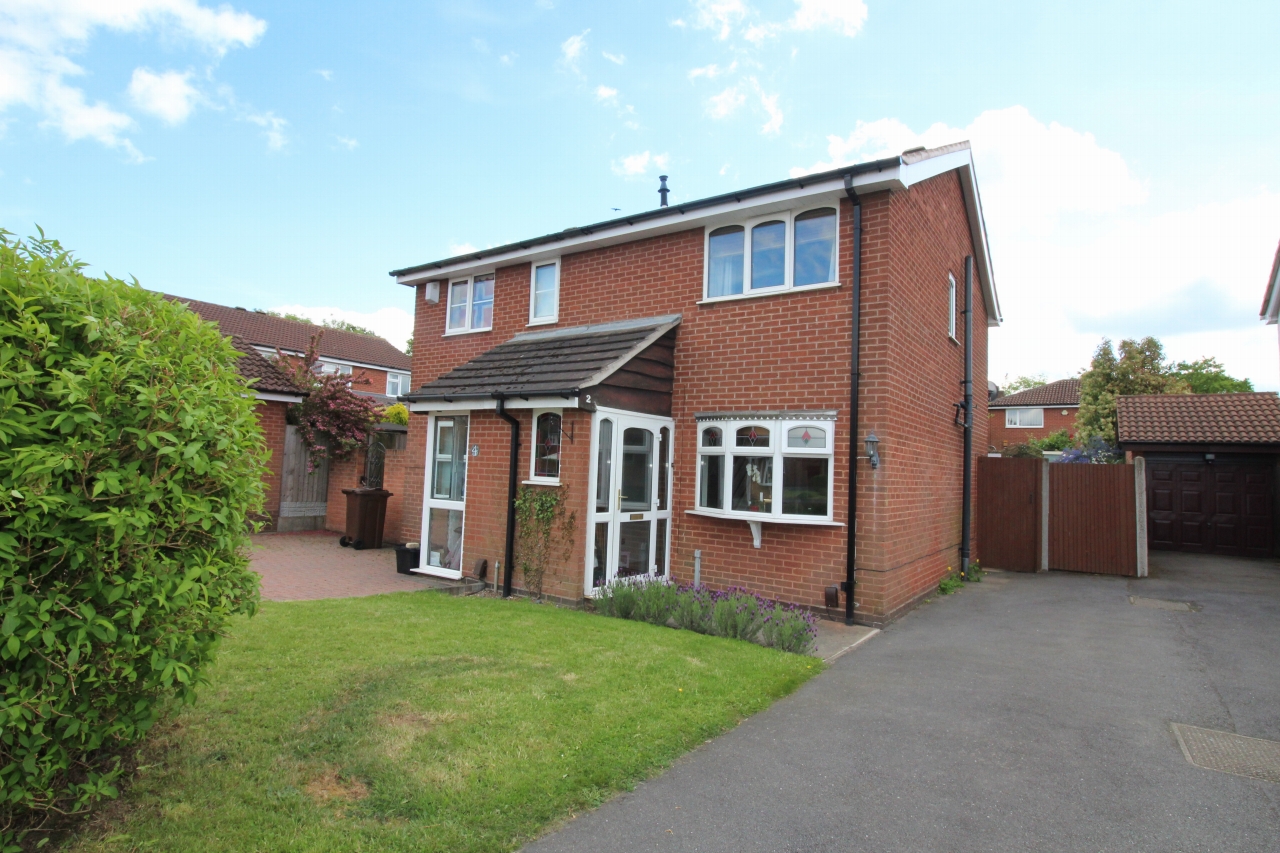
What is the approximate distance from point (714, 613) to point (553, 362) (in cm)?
414

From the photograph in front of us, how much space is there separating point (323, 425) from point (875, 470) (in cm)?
1209

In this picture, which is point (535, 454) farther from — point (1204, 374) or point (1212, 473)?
point (1204, 374)

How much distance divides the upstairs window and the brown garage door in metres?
14.1

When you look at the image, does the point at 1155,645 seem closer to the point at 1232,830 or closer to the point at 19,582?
the point at 1232,830

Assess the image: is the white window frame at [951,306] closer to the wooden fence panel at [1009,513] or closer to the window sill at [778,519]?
the wooden fence panel at [1009,513]

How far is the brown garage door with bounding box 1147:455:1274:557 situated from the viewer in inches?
599

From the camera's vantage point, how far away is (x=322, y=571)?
1075 centimetres

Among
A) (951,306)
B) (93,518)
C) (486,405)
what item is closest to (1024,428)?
(951,306)

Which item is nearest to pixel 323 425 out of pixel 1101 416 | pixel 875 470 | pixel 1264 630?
pixel 875 470

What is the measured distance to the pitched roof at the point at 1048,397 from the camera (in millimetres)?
39031

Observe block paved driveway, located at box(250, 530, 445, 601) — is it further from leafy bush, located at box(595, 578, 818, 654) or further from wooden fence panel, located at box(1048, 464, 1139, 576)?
wooden fence panel, located at box(1048, 464, 1139, 576)

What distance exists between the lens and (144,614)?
2994mm

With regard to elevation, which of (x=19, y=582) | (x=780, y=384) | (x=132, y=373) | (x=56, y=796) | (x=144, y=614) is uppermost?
(x=780, y=384)

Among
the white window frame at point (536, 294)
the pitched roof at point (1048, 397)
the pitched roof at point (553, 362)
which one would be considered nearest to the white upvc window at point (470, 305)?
the white window frame at point (536, 294)
